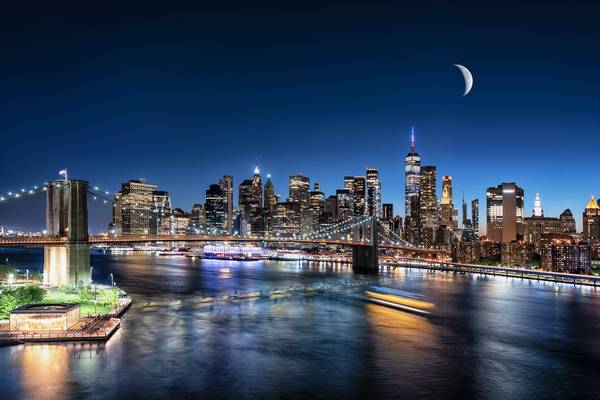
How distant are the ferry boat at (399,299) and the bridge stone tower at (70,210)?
23177 millimetres

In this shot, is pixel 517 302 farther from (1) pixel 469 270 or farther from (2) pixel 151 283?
(1) pixel 469 270

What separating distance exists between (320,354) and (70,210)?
25.2 m

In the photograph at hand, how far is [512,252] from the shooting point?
101m

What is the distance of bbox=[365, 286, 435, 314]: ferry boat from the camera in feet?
136

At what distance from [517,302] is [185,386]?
32.9 m

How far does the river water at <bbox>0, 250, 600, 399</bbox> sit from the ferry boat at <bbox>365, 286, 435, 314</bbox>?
150cm

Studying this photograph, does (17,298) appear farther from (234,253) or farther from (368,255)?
(234,253)

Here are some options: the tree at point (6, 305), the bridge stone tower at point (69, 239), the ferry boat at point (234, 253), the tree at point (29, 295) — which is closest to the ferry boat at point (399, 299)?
the bridge stone tower at point (69, 239)

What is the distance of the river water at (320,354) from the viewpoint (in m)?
20.6

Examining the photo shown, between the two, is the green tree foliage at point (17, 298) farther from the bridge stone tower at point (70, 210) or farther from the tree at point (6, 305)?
the bridge stone tower at point (70, 210)

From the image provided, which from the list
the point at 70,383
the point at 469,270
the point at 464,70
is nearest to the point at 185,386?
the point at 70,383

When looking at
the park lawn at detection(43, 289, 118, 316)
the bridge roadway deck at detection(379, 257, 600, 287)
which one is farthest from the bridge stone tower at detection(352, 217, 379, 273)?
the park lawn at detection(43, 289, 118, 316)

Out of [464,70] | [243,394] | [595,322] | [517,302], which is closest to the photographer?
[243,394]

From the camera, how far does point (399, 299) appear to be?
151 ft
